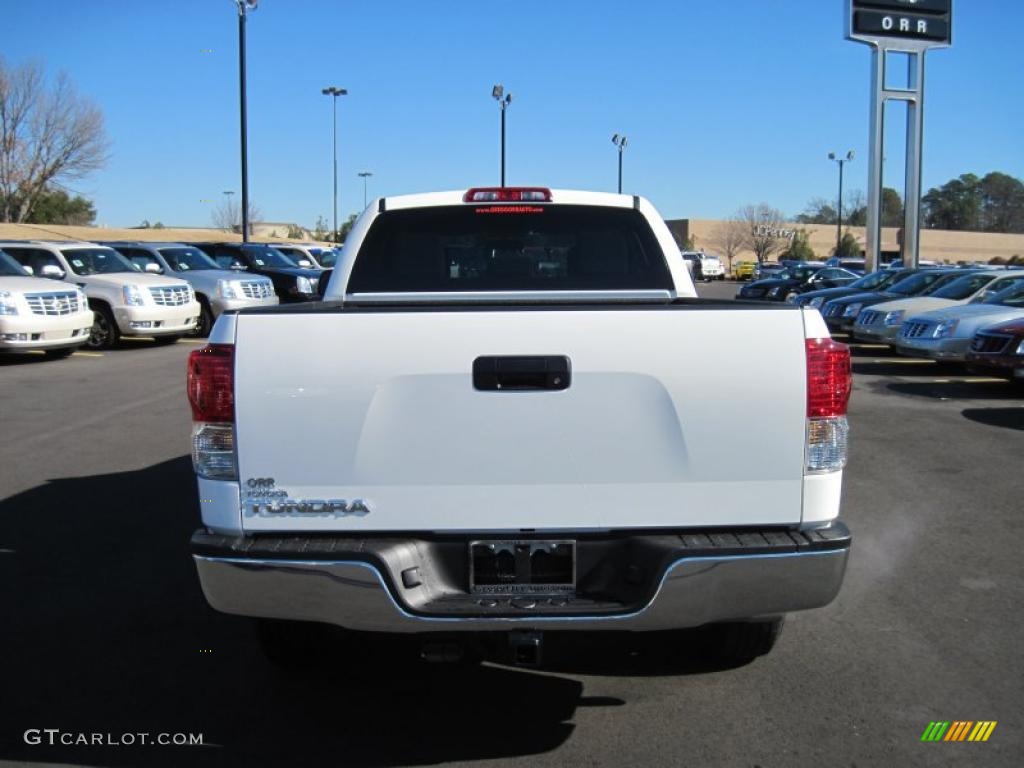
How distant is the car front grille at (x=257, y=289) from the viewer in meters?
21.1

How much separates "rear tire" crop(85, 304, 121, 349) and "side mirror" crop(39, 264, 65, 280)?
87cm

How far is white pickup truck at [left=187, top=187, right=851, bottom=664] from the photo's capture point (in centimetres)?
330

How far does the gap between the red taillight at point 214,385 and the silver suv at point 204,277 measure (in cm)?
1683

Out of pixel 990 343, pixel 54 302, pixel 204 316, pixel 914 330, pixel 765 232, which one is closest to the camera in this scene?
pixel 990 343

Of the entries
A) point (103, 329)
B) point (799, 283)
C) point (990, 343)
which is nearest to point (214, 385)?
point (990, 343)

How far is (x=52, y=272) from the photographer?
1720 cm

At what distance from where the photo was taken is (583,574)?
3.43 meters

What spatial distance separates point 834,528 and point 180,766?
7.76 ft

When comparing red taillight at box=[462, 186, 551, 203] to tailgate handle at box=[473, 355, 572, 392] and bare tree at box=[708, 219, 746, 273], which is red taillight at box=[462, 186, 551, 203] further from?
bare tree at box=[708, 219, 746, 273]

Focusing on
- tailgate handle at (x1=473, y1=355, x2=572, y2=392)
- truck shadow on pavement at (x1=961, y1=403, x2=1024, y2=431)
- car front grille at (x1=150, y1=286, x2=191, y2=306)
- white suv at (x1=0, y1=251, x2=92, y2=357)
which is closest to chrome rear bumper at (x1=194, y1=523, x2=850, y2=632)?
tailgate handle at (x1=473, y1=355, x2=572, y2=392)

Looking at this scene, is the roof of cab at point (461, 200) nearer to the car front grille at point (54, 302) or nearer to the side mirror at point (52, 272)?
the car front grille at point (54, 302)

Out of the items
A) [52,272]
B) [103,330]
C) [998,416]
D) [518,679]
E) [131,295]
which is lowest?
[518,679]

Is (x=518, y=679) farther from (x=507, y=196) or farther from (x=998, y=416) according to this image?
(x=998, y=416)

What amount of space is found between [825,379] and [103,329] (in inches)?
691
